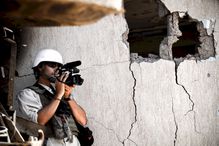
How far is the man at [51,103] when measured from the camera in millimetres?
3084

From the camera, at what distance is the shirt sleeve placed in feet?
10.2

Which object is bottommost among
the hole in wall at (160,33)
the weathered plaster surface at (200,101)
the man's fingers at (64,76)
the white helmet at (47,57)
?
the weathered plaster surface at (200,101)

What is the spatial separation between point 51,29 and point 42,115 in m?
1.17

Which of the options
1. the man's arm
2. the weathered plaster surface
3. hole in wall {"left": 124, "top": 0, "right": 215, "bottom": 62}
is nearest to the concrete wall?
the weathered plaster surface

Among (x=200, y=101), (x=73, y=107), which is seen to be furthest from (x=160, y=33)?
(x=73, y=107)

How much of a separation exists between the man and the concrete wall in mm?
622

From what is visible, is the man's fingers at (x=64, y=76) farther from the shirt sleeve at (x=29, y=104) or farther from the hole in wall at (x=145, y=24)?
the hole in wall at (x=145, y=24)

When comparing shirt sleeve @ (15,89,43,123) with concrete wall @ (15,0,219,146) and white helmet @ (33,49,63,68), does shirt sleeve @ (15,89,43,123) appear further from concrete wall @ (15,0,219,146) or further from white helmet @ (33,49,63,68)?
concrete wall @ (15,0,219,146)

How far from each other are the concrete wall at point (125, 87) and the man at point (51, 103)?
0.62 metres

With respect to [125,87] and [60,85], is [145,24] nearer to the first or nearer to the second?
[125,87]

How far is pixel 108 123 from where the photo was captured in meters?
4.09

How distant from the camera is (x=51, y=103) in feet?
10.0

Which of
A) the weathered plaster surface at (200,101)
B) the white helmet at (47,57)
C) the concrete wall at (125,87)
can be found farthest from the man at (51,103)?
the weathered plaster surface at (200,101)

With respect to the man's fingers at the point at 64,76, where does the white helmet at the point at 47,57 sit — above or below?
above
